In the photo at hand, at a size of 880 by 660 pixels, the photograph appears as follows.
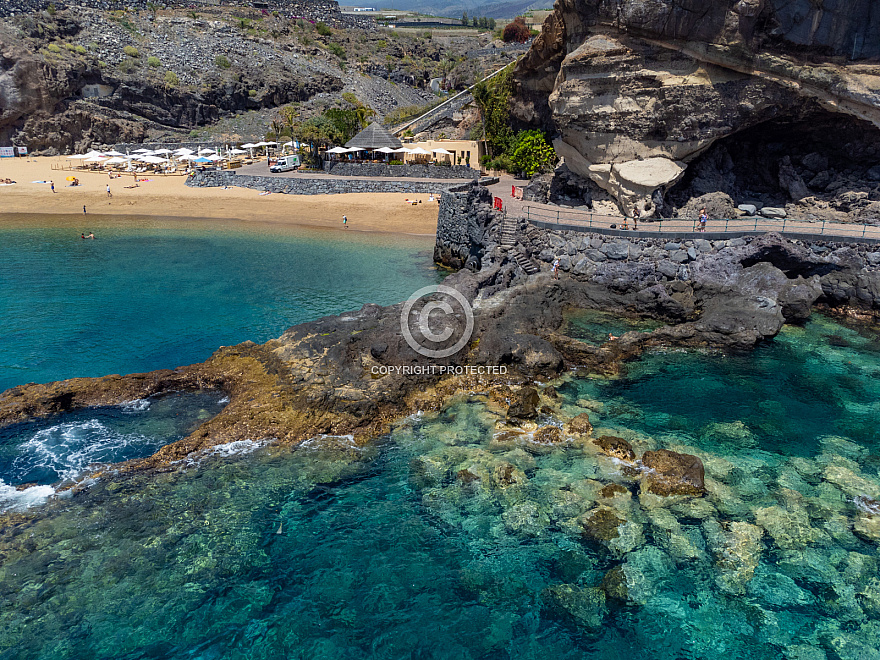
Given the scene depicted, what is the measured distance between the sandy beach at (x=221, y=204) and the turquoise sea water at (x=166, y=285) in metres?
1.85

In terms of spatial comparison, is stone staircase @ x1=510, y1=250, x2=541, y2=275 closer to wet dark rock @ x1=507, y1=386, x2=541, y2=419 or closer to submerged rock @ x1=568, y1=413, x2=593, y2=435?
wet dark rock @ x1=507, y1=386, x2=541, y2=419

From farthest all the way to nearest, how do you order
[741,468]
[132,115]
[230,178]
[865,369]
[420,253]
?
[132,115] < [230,178] < [420,253] < [865,369] < [741,468]

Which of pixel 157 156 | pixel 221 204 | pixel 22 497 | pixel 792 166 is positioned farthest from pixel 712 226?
pixel 157 156

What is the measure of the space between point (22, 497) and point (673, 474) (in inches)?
568

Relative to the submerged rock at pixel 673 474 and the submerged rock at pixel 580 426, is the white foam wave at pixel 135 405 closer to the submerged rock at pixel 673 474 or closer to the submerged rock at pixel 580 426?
the submerged rock at pixel 580 426

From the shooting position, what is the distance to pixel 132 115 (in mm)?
65688

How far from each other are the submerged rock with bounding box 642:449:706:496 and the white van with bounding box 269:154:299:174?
43216mm

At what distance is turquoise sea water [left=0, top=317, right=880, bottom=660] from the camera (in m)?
9.80

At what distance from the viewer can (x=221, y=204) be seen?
142 feet

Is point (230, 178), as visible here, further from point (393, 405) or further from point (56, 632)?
point (56, 632)

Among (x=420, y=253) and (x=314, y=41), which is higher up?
(x=314, y=41)

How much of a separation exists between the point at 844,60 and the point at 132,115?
67720 mm

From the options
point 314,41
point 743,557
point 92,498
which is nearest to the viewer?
point 743,557

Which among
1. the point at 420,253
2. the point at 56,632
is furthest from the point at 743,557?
the point at 420,253
